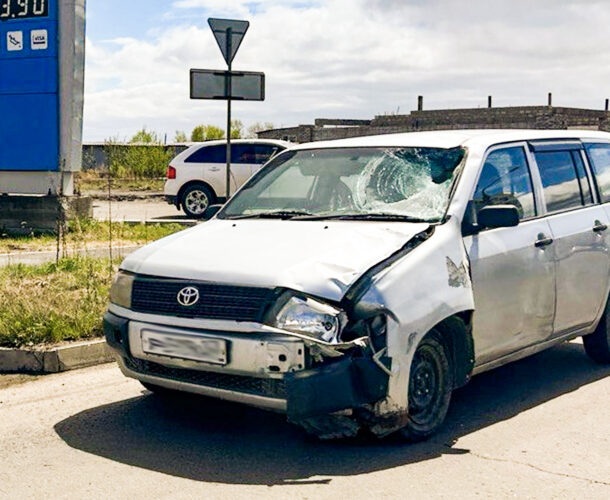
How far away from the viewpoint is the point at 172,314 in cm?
505

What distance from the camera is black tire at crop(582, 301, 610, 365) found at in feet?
23.4

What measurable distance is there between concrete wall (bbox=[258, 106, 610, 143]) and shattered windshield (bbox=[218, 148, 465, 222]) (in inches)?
927

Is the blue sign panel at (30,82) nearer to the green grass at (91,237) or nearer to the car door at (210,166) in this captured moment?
the green grass at (91,237)

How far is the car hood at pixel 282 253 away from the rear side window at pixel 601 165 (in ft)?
8.02

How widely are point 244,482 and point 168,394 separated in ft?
5.29

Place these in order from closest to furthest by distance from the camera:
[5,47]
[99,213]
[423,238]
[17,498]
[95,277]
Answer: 1. [17,498]
2. [423,238]
3. [95,277]
4. [5,47]
5. [99,213]

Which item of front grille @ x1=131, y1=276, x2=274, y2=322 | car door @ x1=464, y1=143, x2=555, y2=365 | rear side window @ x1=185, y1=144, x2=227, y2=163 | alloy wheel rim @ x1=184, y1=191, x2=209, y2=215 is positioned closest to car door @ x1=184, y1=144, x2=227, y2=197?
rear side window @ x1=185, y1=144, x2=227, y2=163

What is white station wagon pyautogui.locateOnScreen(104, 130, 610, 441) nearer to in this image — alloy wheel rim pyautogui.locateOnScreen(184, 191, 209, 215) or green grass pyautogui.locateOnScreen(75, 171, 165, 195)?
alloy wheel rim pyautogui.locateOnScreen(184, 191, 209, 215)

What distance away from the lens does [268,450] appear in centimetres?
506

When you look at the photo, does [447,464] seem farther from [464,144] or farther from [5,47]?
[5,47]


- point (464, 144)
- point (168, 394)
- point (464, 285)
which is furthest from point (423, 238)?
point (168, 394)

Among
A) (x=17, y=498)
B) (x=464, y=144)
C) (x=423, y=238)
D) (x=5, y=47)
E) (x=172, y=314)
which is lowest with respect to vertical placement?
(x=17, y=498)

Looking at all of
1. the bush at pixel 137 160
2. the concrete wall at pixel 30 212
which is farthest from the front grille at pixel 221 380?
the bush at pixel 137 160

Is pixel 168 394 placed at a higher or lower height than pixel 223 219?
lower
